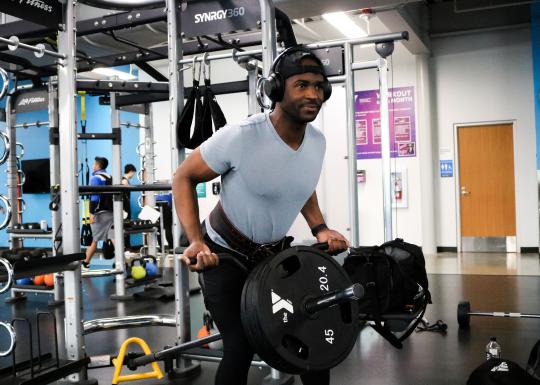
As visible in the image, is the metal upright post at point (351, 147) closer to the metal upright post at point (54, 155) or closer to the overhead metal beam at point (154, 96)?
the overhead metal beam at point (154, 96)

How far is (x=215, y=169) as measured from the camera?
1.65 meters

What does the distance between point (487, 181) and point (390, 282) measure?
567 cm

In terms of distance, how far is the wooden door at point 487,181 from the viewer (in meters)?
8.08

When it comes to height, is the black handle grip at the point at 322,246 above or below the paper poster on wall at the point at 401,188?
below

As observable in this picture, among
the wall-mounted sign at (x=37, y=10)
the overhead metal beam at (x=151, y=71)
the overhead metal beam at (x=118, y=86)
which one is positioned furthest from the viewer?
the overhead metal beam at (x=151, y=71)

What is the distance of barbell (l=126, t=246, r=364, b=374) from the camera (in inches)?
55.2

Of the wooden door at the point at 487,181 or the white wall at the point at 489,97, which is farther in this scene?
the wooden door at the point at 487,181

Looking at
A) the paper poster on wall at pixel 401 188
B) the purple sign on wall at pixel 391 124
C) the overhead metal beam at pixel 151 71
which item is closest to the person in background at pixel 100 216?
the overhead metal beam at pixel 151 71

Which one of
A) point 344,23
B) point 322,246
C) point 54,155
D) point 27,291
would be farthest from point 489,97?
point 322,246

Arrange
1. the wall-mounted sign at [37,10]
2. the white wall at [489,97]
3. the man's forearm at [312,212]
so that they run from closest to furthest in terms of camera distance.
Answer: the man's forearm at [312,212], the wall-mounted sign at [37,10], the white wall at [489,97]

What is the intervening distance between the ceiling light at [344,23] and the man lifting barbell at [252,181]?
502 cm

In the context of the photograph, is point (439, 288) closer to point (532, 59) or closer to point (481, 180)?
point (481, 180)

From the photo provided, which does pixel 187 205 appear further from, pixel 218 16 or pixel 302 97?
pixel 218 16

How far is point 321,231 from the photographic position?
1.89m
